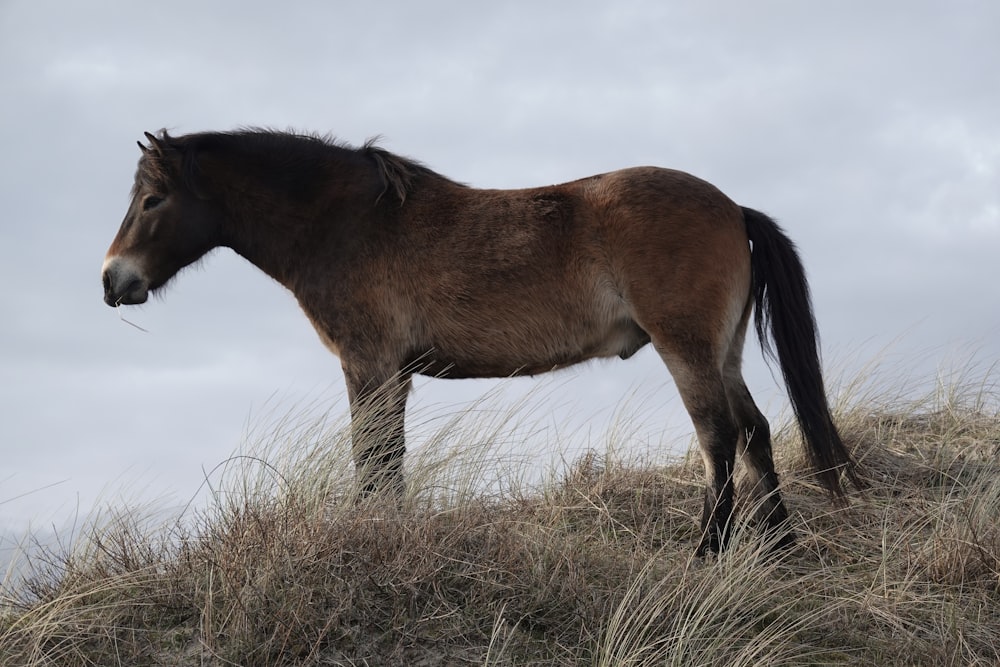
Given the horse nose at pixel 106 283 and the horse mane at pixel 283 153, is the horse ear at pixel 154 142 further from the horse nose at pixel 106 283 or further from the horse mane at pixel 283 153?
the horse nose at pixel 106 283

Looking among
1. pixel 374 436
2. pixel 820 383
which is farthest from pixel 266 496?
pixel 820 383

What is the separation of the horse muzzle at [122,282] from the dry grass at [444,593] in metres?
1.59

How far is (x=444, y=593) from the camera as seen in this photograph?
13.9 ft

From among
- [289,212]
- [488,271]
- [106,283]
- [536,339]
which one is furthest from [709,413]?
[106,283]

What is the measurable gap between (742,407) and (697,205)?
48.6 inches

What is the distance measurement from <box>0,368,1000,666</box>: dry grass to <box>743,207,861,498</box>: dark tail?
62 centimetres

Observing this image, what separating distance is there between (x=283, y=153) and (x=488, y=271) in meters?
1.66

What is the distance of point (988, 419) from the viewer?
27.6 ft

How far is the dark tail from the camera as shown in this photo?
587 centimetres

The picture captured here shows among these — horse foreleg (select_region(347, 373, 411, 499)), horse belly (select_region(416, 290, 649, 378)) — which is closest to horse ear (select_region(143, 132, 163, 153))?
horse foreleg (select_region(347, 373, 411, 499))

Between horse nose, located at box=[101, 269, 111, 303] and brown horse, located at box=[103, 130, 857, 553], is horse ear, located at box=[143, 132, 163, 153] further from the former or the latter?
horse nose, located at box=[101, 269, 111, 303]

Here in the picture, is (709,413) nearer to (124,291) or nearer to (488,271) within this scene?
(488,271)

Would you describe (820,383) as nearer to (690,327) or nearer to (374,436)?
(690,327)

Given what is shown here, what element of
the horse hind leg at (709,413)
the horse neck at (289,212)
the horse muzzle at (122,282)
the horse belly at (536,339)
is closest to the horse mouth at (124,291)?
the horse muzzle at (122,282)
